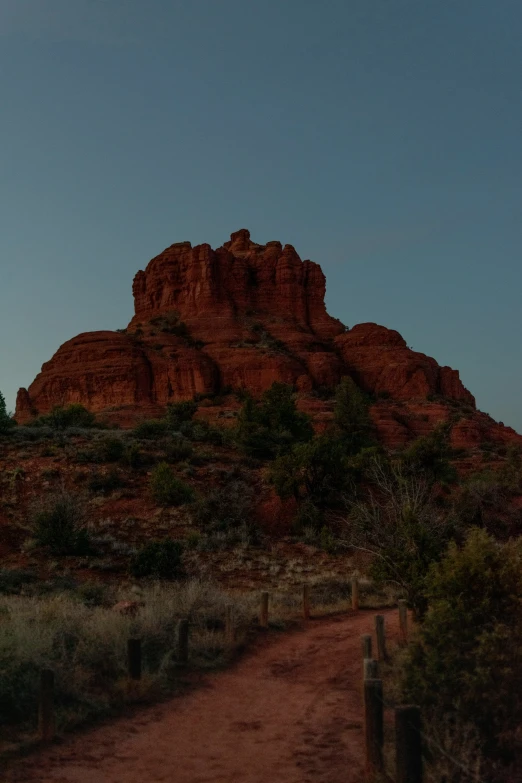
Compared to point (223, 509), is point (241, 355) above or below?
above

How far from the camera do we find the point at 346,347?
74062 millimetres

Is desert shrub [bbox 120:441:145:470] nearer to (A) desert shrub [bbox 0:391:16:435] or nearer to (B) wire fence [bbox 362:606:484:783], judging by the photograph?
(A) desert shrub [bbox 0:391:16:435]

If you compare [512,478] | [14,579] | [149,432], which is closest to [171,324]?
[149,432]

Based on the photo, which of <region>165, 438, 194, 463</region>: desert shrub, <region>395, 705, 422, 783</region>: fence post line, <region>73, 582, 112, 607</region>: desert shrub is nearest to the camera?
<region>395, 705, 422, 783</region>: fence post line

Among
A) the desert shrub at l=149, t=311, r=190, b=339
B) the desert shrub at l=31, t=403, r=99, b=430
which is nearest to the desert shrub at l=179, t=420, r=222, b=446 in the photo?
the desert shrub at l=31, t=403, r=99, b=430

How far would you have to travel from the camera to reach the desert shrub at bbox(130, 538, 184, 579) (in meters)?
19.3

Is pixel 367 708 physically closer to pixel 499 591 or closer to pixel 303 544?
pixel 499 591

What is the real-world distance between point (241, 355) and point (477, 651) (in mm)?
62487

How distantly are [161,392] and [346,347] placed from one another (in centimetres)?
2135

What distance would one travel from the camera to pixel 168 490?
26.3m

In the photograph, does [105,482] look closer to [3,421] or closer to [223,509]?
[223,509]

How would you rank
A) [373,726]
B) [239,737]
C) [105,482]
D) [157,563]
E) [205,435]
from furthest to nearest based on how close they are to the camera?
[205,435], [105,482], [157,563], [239,737], [373,726]

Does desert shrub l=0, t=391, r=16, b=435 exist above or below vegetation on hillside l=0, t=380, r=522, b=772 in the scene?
above

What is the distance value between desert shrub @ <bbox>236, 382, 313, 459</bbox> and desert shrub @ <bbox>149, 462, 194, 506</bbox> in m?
6.77
